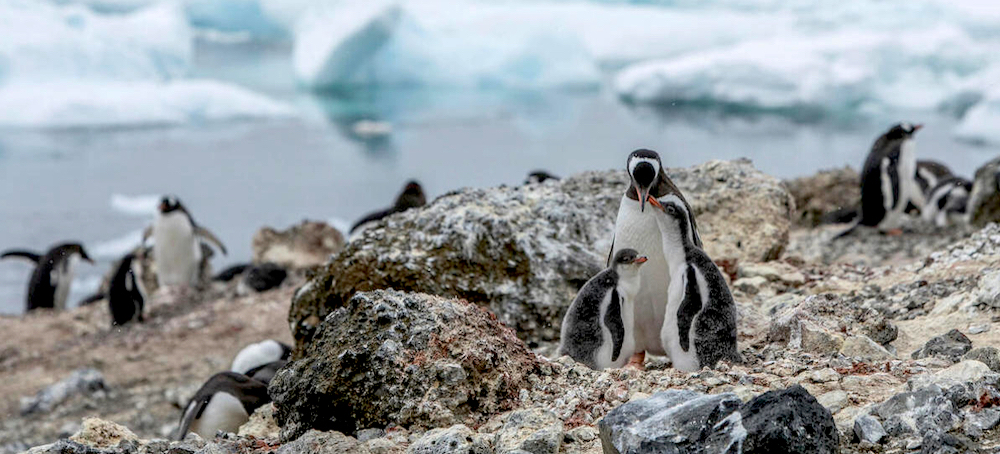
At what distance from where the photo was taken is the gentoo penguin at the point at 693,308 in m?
3.36

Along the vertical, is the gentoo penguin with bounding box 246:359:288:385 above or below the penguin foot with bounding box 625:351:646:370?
above

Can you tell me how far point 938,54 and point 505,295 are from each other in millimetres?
16914

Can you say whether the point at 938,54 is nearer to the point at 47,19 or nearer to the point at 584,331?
the point at 584,331

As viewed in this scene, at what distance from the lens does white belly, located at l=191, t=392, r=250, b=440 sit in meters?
4.45

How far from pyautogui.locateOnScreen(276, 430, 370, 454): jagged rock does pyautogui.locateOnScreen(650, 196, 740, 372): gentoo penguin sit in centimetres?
122

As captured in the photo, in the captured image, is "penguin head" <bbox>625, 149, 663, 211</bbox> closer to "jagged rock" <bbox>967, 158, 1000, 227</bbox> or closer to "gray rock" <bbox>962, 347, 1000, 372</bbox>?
"gray rock" <bbox>962, 347, 1000, 372</bbox>

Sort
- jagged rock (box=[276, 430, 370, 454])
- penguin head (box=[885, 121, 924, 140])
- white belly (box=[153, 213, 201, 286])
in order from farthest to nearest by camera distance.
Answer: white belly (box=[153, 213, 201, 286]), penguin head (box=[885, 121, 924, 140]), jagged rock (box=[276, 430, 370, 454])

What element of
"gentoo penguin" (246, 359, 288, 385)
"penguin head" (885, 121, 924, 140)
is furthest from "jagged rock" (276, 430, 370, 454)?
"penguin head" (885, 121, 924, 140)

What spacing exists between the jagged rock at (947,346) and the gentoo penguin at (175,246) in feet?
27.5

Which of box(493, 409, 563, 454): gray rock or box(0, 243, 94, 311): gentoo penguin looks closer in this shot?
box(493, 409, 563, 454): gray rock

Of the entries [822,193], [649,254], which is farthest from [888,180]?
[649,254]

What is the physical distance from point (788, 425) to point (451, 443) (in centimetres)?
87

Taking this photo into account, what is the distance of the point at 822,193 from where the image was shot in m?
10.3

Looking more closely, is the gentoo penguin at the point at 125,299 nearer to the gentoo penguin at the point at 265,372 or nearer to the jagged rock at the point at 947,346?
the gentoo penguin at the point at 265,372
